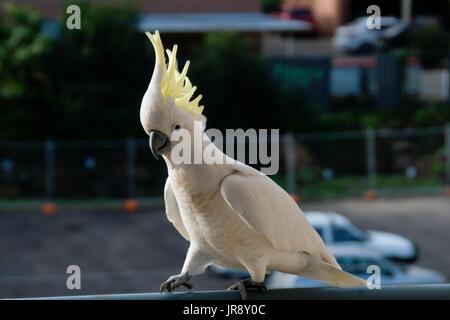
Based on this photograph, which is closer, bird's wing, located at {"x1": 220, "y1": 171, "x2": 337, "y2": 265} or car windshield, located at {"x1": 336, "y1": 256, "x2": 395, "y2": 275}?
bird's wing, located at {"x1": 220, "y1": 171, "x2": 337, "y2": 265}

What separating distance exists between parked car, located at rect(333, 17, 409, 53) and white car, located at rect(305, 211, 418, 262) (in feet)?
33.9

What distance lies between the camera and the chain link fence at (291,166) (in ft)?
43.7

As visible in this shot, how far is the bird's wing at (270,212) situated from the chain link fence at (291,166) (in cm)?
1016

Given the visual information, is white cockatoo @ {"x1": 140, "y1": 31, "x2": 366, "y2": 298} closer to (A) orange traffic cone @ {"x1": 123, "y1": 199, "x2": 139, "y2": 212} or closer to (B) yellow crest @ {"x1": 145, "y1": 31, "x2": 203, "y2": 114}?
(B) yellow crest @ {"x1": 145, "y1": 31, "x2": 203, "y2": 114}

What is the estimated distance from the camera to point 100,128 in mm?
13828

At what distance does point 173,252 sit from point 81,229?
1516 millimetres

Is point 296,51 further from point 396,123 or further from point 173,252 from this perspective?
point 173,252

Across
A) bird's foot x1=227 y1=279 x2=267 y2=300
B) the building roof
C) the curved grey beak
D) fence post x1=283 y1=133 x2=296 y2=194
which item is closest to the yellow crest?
the curved grey beak

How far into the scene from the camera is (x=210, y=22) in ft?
62.7

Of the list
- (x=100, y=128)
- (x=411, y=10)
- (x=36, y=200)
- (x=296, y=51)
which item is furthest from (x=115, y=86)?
(x=411, y=10)

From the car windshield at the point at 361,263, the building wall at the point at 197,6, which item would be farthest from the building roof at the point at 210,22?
the car windshield at the point at 361,263

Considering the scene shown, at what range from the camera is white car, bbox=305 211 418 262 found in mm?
10633

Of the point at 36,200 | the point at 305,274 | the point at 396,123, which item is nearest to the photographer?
the point at 305,274

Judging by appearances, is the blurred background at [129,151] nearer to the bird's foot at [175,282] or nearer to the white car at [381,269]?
the white car at [381,269]
